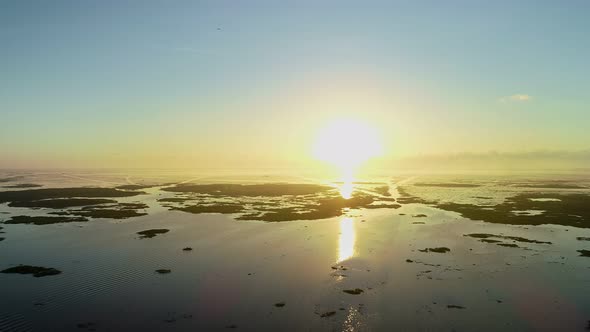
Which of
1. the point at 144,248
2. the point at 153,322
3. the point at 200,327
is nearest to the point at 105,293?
the point at 153,322

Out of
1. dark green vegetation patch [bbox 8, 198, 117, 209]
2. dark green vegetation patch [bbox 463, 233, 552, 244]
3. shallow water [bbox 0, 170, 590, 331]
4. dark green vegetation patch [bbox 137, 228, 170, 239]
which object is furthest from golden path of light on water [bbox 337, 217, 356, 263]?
dark green vegetation patch [bbox 8, 198, 117, 209]

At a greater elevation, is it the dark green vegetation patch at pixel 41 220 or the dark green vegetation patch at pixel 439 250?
the dark green vegetation patch at pixel 41 220

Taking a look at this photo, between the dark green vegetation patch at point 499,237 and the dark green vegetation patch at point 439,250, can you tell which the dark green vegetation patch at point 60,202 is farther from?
the dark green vegetation patch at point 499,237

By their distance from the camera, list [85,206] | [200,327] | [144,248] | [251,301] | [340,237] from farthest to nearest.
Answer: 1. [85,206]
2. [340,237]
3. [144,248]
4. [251,301]
5. [200,327]

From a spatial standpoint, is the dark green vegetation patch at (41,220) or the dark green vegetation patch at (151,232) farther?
the dark green vegetation patch at (41,220)

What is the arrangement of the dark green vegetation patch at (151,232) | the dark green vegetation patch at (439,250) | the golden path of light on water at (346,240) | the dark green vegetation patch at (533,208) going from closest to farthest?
the golden path of light on water at (346,240) < the dark green vegetation patch at (439,250) < the dark green vegetation patch at (151,232) < the dark green vegetation patch at (533,208)

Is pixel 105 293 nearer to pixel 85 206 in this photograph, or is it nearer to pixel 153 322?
pixel 153 322

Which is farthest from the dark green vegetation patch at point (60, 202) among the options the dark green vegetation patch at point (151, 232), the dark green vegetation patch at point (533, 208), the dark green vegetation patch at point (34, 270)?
the dark green vegetation patch at point (533, 208)
